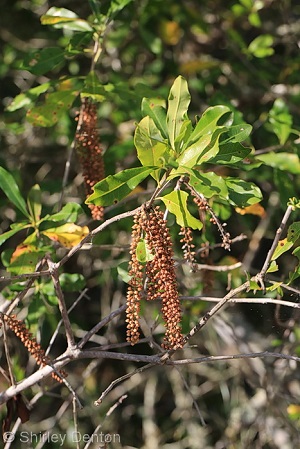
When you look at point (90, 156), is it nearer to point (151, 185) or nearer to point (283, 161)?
point (283, 161)

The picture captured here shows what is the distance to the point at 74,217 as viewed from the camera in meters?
1.66

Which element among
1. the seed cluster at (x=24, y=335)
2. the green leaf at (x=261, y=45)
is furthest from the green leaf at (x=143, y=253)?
the green leaf at (x=261, y=45)

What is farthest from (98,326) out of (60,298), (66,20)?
(66,20)

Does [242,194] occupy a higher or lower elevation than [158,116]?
lower

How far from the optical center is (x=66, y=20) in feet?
6.04

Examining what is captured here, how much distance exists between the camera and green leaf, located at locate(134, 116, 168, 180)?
4.22 ft

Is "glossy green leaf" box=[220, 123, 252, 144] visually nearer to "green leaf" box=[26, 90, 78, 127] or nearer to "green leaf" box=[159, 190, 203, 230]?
"green leaf" box=[159, 190, 203, 230]

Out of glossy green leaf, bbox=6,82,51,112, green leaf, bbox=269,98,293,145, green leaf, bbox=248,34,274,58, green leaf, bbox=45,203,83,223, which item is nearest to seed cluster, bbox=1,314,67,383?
green leaf, bbox=45,203,83,223

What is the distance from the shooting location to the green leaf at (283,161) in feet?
6.14

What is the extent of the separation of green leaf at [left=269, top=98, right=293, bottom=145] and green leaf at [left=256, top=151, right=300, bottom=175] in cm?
8

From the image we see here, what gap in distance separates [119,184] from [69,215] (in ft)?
1.19

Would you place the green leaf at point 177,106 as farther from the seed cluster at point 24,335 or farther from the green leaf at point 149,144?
the seed cluster at point 24,335

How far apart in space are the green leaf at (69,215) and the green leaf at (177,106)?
42 centimetres

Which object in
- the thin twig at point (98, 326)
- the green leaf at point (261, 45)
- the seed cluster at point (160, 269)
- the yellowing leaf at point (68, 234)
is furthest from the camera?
the green leaf at point (261, 45)
